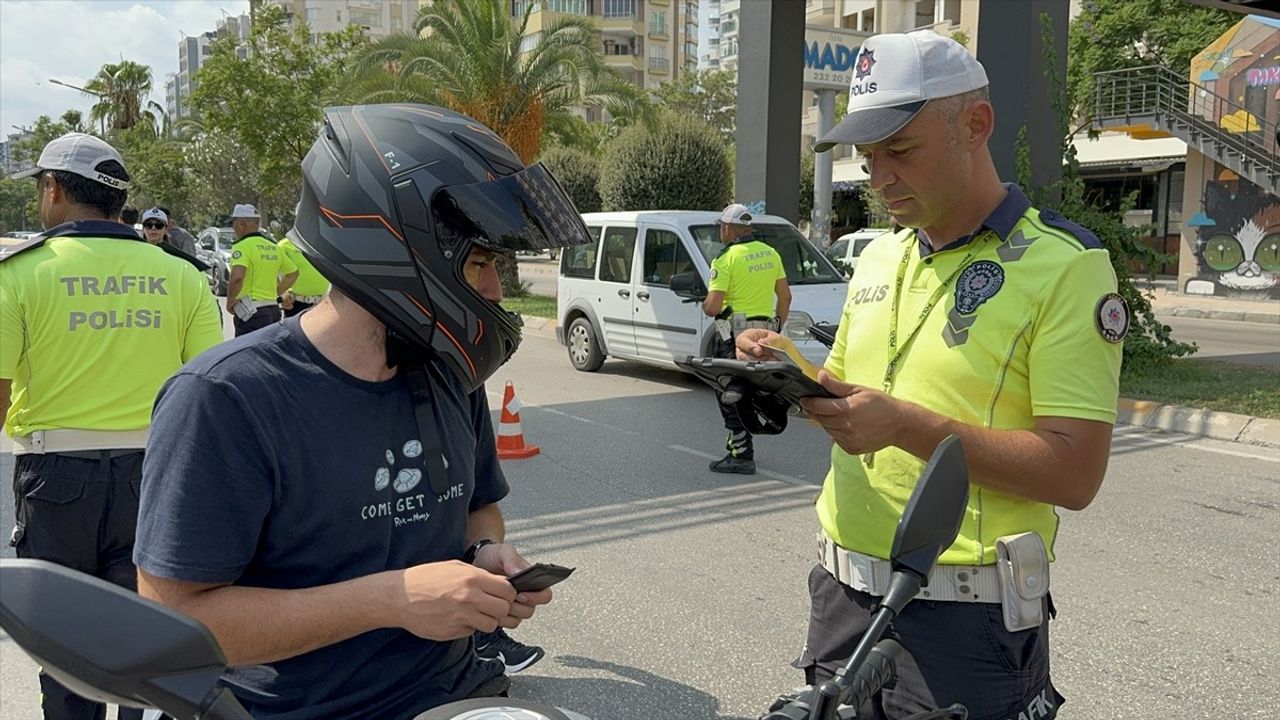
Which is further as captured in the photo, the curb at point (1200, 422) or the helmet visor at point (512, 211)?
the curb at point (1200, 422)

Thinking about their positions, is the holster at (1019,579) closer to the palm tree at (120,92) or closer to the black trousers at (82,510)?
the black trousers at (82,510)

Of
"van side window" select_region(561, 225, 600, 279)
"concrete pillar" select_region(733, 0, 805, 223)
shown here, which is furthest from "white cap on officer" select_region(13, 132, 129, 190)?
"concrete pillar" select_region(733, 0, 805, 223)

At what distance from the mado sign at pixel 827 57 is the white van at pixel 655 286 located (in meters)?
10.4

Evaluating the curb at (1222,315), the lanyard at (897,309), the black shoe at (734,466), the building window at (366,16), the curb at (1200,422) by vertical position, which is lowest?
the black shoe at (734,466)

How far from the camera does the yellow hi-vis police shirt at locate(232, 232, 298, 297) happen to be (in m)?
10.1

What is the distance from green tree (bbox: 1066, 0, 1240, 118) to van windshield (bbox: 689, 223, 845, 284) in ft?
65.3

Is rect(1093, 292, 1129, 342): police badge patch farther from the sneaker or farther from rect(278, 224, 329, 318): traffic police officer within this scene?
rect(278, 224, 329, 318): traffic police officer

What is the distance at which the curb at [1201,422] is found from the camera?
8484 millimetres

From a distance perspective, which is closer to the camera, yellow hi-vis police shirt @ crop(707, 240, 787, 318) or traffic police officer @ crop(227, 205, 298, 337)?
yellow hi-vis police shirt @ crop(707, 240, 787, 318)

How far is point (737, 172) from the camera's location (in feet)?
51.6

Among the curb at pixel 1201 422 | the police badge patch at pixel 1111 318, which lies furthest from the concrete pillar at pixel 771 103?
the police badge patch at pixel 1111 318

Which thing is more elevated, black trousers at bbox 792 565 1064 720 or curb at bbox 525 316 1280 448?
black trousers at bbox 792 565 1064 720

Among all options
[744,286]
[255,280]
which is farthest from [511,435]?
[255,280]

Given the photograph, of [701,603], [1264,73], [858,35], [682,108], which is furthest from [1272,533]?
[682,108]
